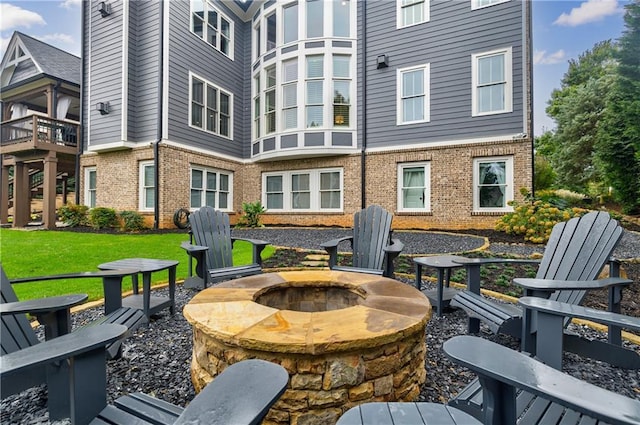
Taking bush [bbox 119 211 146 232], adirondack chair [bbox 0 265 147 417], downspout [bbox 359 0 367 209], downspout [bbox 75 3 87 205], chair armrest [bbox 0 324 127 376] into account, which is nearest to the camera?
chair armrest [bbox 0 324 127 376]

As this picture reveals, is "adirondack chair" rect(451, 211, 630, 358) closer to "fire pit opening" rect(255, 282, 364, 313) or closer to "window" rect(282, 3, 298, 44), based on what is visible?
"fire pit opening" rect(255, 282, 364, 313)

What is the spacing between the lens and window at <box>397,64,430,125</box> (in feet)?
31.1

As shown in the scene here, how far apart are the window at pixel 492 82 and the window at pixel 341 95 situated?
3.86 metres

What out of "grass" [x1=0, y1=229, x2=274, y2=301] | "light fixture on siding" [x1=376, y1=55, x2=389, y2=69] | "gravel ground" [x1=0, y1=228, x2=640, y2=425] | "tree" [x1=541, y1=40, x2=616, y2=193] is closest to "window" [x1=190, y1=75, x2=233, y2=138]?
"grass" [x1=0, y1=229, x2=274, y2=301]

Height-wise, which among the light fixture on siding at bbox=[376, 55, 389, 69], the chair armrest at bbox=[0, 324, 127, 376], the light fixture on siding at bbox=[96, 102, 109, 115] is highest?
the light fixture on siding at bbox=[376, 55, 389, 69]

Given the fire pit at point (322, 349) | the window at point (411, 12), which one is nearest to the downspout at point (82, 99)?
the window at point (411, 12)

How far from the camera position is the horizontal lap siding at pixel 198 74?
30.4ft

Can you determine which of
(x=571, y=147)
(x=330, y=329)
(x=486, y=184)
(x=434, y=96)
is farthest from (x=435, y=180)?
(x=571, y=147)

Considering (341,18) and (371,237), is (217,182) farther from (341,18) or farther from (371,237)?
(371,237)

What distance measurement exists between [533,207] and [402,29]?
267 inches

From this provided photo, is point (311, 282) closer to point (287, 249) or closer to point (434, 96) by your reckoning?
point (287, 249)

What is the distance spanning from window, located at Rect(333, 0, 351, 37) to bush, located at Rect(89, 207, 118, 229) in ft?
30.9

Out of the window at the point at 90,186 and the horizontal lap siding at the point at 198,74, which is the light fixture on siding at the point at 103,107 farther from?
the horizontal lap siding at the point at 198,74

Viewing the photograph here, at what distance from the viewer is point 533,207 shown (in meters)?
6.96
